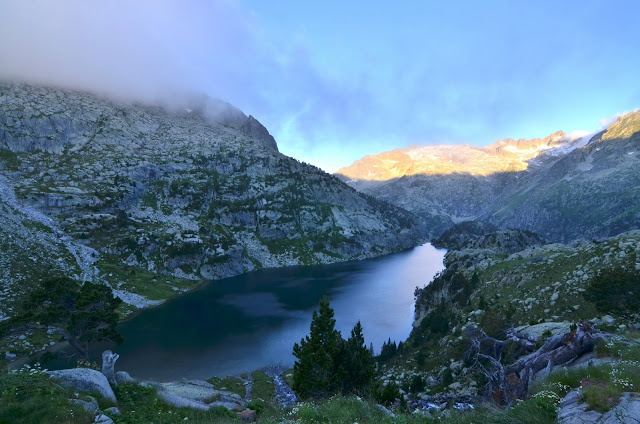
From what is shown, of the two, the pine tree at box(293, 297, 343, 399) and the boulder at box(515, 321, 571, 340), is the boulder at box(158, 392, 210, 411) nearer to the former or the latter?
the pine tree at box(293, 297, 343, 399)

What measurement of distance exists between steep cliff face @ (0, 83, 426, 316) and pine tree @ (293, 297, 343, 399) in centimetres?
7727

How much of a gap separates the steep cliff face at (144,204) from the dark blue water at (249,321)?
1655 cm

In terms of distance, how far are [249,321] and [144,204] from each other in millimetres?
103589

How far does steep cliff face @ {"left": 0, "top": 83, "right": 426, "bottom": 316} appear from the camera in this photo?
361ft

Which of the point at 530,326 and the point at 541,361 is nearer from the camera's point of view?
the point at 541,361

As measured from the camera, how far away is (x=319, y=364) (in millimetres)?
24922

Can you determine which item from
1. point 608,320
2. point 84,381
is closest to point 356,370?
point 84,381

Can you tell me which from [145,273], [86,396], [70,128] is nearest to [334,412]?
[86,396]

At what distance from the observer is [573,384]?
9641mm

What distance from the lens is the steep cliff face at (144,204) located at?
110 m

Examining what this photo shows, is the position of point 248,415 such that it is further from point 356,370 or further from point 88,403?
point 356,370

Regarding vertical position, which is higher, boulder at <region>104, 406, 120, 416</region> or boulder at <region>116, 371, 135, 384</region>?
boulder at <region>104, 406, 120, 416</region>

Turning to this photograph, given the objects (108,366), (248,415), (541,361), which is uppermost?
(108,366)

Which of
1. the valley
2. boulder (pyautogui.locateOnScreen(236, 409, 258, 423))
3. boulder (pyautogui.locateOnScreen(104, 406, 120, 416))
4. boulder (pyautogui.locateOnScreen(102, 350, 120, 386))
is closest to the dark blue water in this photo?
the valley
